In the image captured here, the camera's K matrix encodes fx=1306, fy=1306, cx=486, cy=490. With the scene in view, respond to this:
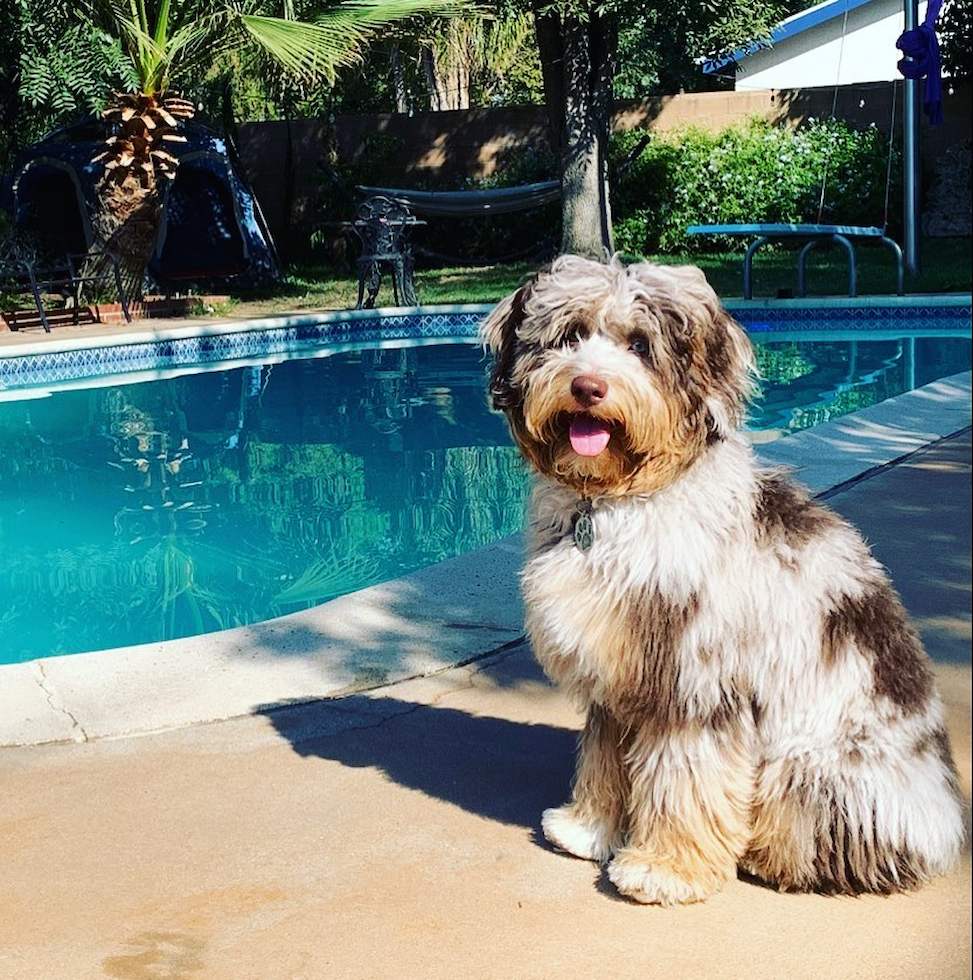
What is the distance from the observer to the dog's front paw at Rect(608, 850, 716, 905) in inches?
117

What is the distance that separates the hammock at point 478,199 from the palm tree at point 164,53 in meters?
2.77

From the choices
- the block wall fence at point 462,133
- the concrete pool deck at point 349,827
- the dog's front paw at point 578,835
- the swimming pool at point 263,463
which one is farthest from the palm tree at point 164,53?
the dog's front paw at point 578,835

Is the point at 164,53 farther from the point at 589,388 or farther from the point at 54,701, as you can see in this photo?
the point at 589,388

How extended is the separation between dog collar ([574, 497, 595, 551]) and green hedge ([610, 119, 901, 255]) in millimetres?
17415

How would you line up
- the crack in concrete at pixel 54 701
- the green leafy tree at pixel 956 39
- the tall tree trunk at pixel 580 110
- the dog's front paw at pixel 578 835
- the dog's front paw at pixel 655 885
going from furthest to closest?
the green leafy tree at pixel 956 39, the tall tree trunk at pixel 580 110, the crack in concrete at pixel 54 701, the dog's front paw at pixel 578 835, the dog's front paw at pixel 655 885

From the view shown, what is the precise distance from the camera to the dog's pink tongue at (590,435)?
8.79ft

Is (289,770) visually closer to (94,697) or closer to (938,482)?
(94,697)

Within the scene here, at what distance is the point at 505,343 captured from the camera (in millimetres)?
2898

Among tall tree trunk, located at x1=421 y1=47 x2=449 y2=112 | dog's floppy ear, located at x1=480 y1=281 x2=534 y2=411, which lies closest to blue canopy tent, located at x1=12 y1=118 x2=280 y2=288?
tall tree trunk, located at x1=421 y1=47 x2=449 y2=112

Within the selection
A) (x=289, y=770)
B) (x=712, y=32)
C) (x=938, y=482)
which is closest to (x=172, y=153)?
(x=712, y=32)

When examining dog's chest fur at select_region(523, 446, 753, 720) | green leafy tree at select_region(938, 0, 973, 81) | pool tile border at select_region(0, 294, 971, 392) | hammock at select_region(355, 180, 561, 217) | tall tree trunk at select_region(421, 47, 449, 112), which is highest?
tall tree trunk at select_region(421, 47, 449, 112)

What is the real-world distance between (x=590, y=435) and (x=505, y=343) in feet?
1.13

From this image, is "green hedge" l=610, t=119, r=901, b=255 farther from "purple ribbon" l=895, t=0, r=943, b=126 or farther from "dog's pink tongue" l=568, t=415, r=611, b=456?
"dog's pink tongue" l=568, t=415, r=611, b=456

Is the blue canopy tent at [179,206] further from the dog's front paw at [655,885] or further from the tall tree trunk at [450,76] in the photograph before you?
the dog's front paw at [655,885]
